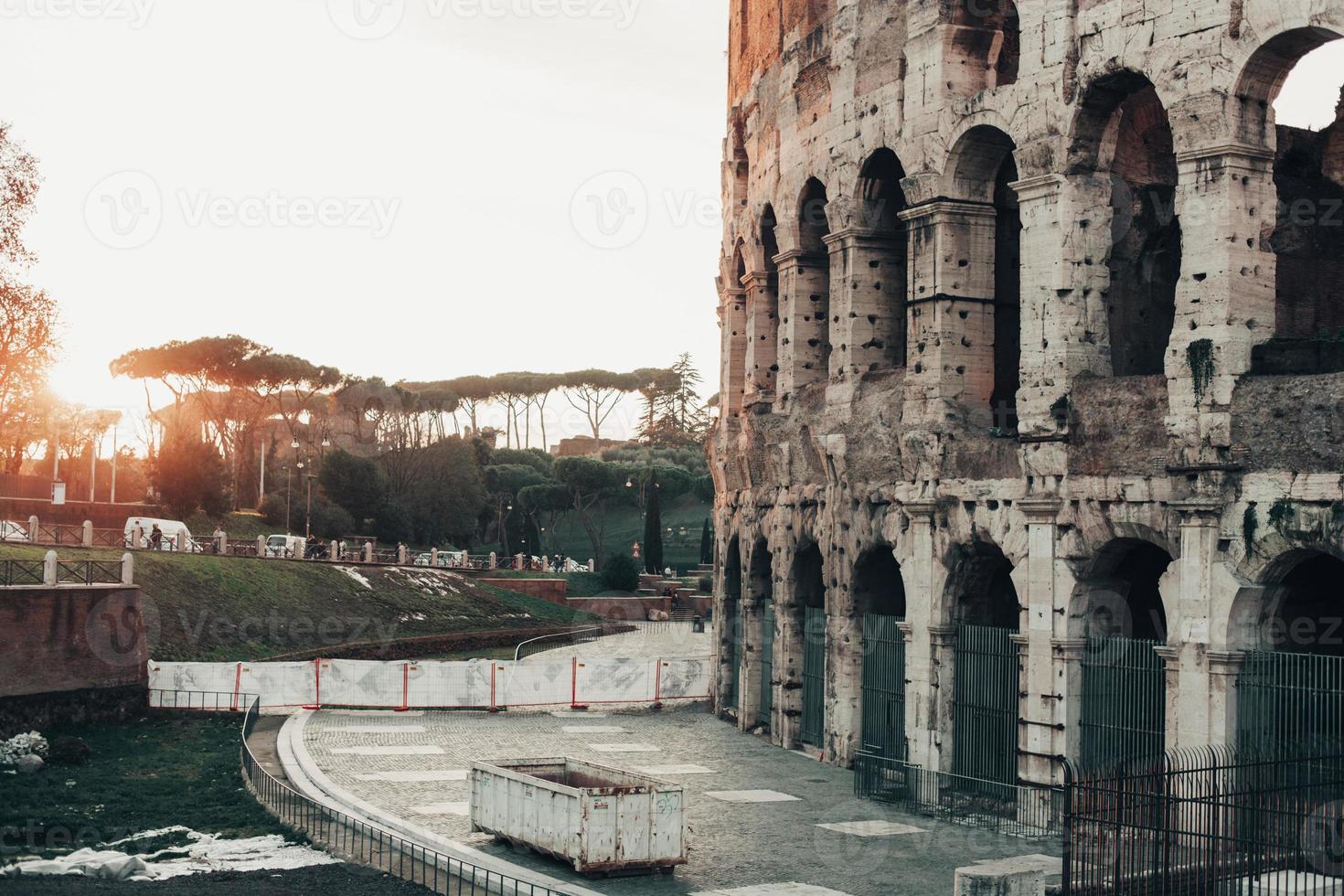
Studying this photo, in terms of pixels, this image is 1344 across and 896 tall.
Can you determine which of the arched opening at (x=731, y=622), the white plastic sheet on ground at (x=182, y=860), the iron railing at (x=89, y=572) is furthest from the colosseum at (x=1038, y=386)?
the iron railing at (x=89, y=572)

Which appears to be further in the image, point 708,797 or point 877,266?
point 877,266

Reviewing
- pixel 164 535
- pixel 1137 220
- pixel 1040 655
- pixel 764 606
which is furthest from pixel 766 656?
pixel 164 535

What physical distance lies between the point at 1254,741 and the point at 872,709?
7.67 m

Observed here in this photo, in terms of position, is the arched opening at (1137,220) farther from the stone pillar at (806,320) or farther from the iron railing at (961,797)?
the stone pillar at (806,320)

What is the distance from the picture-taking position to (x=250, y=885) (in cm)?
1496

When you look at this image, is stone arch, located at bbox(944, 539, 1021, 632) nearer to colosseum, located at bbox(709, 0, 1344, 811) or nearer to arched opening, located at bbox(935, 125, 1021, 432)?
colosseum, located at bbox(709, 0, 1344, 811)

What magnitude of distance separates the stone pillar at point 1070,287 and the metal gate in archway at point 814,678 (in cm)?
724

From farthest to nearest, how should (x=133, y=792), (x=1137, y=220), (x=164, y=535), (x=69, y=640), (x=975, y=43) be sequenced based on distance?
(x=164, y=535)
(x=69, y=640)
(x=975, y=43)
(x=1137, y=220)
(x=133, y=792)

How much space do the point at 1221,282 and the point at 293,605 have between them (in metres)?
30.4

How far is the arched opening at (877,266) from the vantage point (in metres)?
24.8

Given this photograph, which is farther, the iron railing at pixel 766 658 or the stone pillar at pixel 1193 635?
the iron railing at pixel 766 658

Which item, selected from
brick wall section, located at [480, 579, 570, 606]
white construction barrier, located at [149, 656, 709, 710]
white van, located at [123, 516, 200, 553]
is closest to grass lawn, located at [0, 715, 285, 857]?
white construction barrier, located at [149, 656, 709, 710]

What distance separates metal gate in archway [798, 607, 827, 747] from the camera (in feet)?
85.2

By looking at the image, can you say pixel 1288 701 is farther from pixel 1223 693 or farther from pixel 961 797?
pixel 961 797
